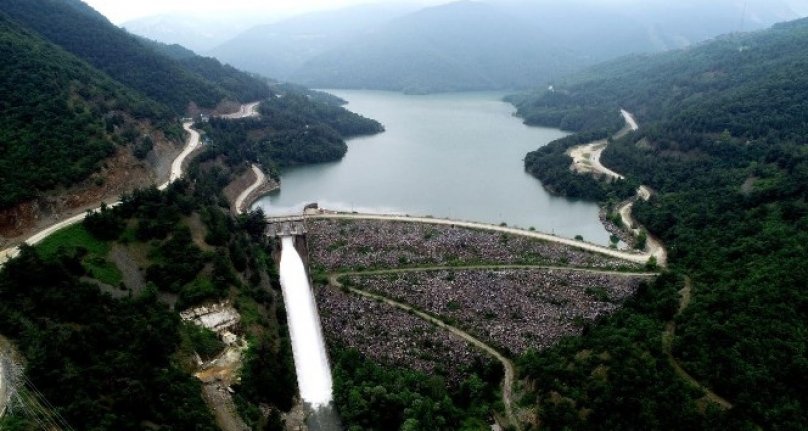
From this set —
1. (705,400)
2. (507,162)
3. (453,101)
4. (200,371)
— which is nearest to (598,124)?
(507,162)

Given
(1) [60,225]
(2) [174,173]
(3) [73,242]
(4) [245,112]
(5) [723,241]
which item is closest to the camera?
(3) [73,242]

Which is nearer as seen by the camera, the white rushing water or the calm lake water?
the white rushing water

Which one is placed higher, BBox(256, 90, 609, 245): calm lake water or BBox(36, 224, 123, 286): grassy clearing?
BBox(36, 224, 123, 286): grassy clearing

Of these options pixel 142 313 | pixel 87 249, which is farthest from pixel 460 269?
pixel 87 249

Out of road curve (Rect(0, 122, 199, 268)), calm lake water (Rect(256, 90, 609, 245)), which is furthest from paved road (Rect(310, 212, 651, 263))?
road curve (Rect(0, 122, 199, 268))

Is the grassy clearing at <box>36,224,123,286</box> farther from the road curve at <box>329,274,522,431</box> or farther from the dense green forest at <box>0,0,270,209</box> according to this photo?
the road curve at <box>329,274,522,431</box>

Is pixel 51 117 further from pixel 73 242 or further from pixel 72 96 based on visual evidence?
pixel 73 242

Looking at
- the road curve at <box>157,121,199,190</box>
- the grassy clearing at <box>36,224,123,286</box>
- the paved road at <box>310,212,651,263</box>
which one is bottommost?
the paved road at <box>310,212,651,263</box>

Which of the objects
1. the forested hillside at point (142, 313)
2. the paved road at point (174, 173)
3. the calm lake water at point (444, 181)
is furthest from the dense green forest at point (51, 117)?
the calm lake water at point (444, 181)
